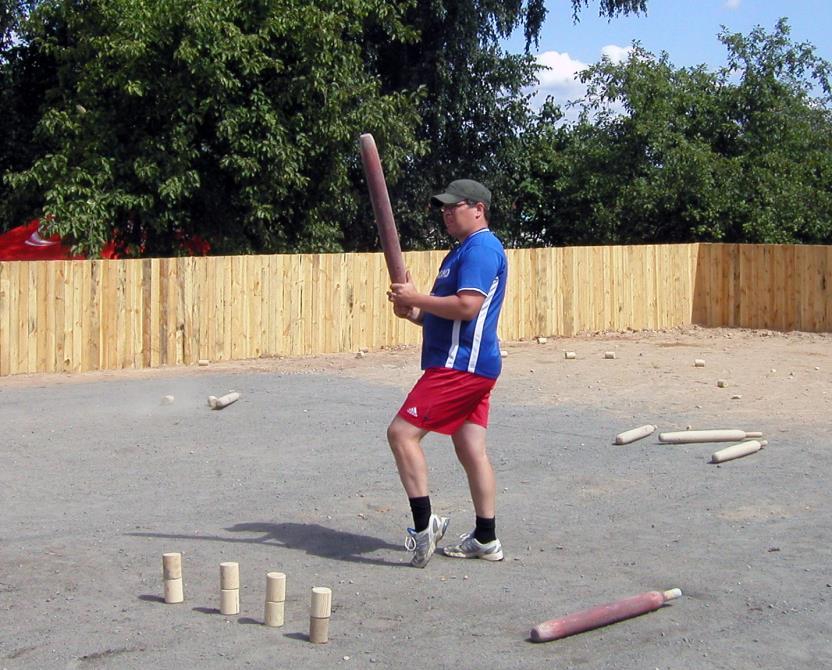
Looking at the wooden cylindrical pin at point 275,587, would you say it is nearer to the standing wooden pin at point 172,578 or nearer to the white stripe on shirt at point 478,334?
the standing wooden pin at point 172,578

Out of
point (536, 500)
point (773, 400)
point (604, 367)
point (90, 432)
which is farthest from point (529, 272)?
point (536, 500)

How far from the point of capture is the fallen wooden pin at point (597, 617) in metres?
4.74

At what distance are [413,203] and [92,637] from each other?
19.1m

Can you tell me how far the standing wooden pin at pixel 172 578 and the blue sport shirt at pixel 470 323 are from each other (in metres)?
1.54

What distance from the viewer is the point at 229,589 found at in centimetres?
504

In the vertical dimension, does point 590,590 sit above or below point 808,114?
below

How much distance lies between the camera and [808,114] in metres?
26.6

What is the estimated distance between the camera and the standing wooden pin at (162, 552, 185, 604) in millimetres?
5227

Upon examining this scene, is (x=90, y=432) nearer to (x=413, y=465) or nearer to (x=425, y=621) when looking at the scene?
(x=413, y=465)

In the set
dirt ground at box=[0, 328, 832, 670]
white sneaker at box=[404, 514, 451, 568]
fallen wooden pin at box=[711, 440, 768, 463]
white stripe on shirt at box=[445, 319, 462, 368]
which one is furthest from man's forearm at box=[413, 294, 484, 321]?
fallen wooden pin at box=[711, 440, 768, 463]

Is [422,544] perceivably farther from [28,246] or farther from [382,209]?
[28,246]

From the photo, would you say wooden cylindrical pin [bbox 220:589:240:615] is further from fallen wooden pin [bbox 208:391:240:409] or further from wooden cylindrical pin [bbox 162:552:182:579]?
fallen wooden pin [bbox 208:391:240:409]

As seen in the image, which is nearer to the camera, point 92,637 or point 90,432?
point 92,637

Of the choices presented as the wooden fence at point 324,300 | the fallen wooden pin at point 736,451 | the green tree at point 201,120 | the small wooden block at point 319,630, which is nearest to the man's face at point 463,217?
the small wooden block at point 319,630
